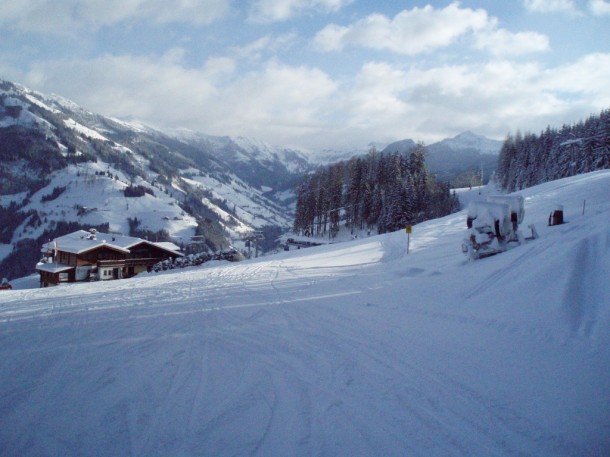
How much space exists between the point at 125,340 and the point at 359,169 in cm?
5463

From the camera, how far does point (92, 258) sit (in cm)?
4125

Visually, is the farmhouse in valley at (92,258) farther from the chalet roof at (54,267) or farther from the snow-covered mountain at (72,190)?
the snow-covered mountain at (72,190)

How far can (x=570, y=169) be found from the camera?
55.9 metres

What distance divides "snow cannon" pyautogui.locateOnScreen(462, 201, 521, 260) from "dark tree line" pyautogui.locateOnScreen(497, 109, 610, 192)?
47.8 metres

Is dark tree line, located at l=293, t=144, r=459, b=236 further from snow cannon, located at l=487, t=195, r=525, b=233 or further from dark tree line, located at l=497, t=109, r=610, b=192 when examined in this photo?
snow cannon, located at l=487, t=195, r=525, b=233

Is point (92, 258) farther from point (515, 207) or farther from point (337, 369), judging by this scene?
point (515, 207)

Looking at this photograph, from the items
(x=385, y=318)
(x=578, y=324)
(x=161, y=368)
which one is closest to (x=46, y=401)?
(x=161, y=368)

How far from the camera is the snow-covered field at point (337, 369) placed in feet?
14.8

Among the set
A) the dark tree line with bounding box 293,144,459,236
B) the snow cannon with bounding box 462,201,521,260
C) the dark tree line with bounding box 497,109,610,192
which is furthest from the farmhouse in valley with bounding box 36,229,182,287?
the dark tree line with bounding box 497,109,610,192

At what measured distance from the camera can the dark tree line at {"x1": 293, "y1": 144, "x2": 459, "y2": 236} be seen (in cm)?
4894

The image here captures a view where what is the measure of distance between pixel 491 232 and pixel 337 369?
10.6 metres

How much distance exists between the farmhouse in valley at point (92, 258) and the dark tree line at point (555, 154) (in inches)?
2670

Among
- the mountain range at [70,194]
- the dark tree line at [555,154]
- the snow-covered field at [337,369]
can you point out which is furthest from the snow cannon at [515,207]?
the mountain range at [70,194]

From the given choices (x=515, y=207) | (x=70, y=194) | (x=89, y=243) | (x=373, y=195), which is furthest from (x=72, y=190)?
(x=515, y=207)
